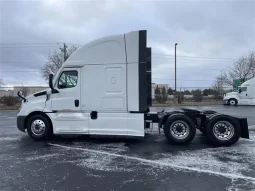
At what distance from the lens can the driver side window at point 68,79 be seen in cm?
808

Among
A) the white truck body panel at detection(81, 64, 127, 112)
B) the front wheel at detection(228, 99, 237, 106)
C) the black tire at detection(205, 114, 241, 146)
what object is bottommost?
the black tire at detection(205, 114, 241, 146)

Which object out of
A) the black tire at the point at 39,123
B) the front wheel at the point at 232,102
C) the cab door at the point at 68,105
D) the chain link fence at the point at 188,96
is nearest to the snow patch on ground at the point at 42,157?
the cab door at the point at 68,105

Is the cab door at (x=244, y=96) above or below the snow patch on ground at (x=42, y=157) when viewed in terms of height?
above

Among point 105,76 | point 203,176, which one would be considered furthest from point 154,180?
point 105,76

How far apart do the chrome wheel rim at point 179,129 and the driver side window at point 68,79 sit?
3611mm

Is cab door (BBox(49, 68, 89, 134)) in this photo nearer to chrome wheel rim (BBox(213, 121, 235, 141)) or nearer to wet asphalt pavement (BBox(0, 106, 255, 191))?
wet asphalt pavement (BBox(0, 106, 255, 191))

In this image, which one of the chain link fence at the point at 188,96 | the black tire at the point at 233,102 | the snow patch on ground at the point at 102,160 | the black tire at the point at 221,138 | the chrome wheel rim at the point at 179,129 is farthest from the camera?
the chain link fence at the point at 188,96

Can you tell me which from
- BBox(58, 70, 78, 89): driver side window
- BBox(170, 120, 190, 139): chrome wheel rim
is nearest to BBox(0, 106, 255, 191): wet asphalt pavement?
BBox(170, 120, 190, 139): chrome wheel rim

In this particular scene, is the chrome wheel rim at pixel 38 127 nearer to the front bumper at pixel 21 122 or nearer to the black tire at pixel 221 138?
the front bumper at pixel 21 122

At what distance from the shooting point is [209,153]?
6.68 m

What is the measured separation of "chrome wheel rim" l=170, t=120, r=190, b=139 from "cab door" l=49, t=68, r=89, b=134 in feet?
9.52

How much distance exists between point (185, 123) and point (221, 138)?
4.13 feet

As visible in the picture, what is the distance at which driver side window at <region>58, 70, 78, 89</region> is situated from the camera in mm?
8078

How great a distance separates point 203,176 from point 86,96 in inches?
182
